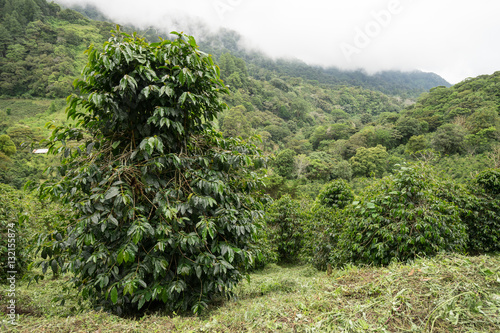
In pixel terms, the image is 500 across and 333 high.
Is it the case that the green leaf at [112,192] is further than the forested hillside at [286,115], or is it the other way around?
the forested hillside at [286,115]

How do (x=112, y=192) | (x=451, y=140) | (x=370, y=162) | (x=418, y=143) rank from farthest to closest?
(x=370, y=162)
(x=418, y=143)
(x=451, y=140)
(x=112, y=192)

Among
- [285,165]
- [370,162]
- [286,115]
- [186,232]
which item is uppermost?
[286,115]

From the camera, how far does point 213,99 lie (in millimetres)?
3084

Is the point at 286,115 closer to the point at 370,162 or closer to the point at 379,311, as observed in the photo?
the point at 370,162

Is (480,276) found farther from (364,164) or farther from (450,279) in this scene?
(364,164)

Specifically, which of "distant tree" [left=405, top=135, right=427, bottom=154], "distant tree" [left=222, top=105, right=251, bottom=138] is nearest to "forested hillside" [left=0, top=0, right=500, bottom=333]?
"distant tree" [left=405, top=135, right=427, bottom=154]

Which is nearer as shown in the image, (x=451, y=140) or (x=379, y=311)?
(x=379, y=311)

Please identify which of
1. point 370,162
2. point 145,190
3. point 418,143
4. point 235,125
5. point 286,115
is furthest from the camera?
point 286,115

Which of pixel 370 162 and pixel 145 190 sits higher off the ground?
pixel 370 162

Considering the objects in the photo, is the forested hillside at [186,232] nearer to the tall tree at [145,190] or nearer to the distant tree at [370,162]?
the tall tree at [145,190]

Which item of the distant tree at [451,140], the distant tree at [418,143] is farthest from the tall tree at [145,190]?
the distant tree at [418,143]

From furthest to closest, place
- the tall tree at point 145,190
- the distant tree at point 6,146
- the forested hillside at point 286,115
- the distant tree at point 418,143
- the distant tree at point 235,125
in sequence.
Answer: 1. the distant tree at point 235,125
2. the distant tree at point 418,143
3. the forested hillside at point 286,115
4. the distant tree at point 6,146
5. the tall tree at point 145,190

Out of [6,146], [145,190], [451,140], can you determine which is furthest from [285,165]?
[6,146]

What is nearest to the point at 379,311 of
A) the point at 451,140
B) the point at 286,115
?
the point at 451,140
